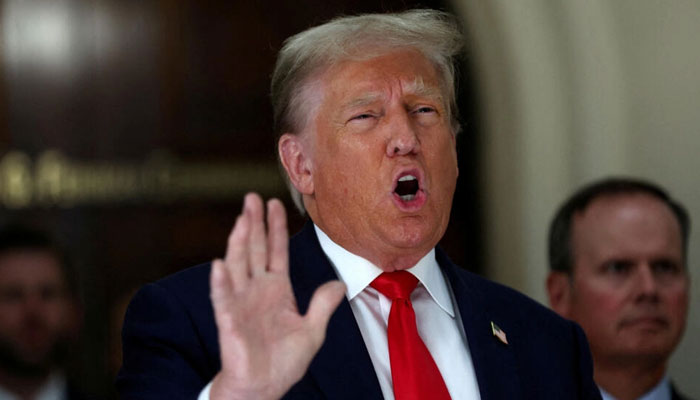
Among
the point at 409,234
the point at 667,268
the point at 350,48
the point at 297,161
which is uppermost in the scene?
the point at 350,48

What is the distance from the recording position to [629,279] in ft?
13.1

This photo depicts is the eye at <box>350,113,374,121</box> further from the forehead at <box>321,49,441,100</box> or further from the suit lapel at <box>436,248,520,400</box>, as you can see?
the suit lapel at <box>436,248,520,400</box>

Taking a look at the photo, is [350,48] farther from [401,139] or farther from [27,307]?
[27,307]

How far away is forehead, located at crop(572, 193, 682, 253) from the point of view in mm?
3992

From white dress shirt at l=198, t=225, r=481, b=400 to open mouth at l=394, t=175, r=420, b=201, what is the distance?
0.49 ft

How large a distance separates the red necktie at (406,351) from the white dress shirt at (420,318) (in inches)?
1.0

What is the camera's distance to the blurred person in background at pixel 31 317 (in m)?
4.29

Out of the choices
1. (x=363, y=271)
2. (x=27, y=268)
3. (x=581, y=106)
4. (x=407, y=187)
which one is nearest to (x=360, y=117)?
(x=407, y=187)

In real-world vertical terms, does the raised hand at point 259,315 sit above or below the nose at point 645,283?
above

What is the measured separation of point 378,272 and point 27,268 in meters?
2.02

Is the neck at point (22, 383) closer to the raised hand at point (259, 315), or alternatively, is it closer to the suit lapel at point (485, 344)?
the suit lapel at point (485, 344)

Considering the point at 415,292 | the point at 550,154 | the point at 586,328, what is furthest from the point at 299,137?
the point at 550,154

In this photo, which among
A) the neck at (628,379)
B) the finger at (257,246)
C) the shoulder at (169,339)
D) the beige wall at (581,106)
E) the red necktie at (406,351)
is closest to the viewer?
the finger at (257,246)

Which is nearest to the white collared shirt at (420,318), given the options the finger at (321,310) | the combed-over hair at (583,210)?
the finger at (321,310)
